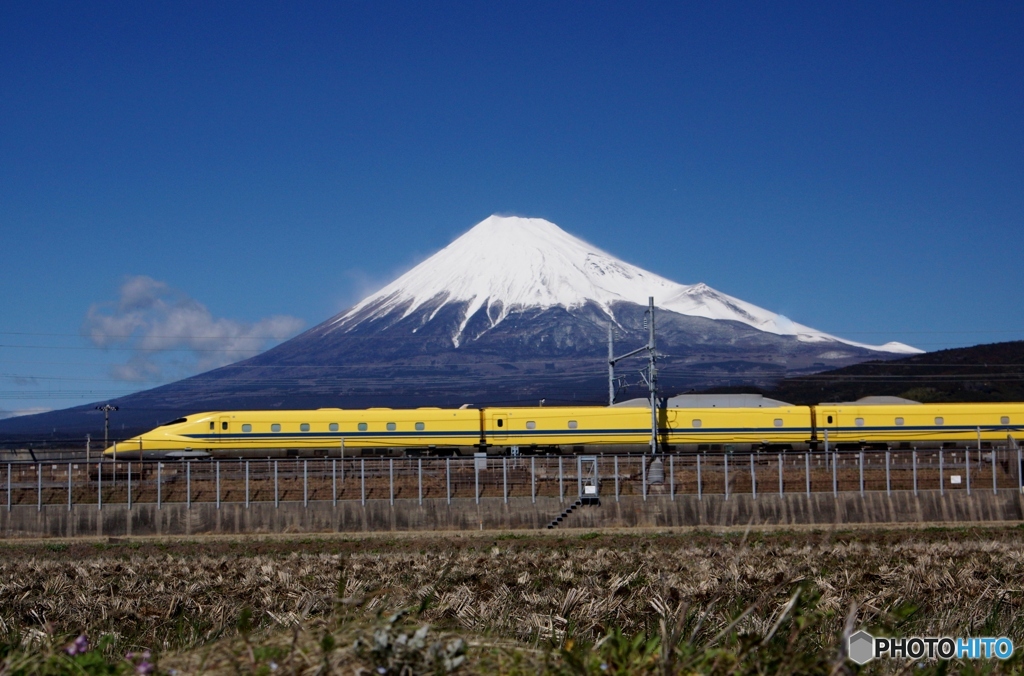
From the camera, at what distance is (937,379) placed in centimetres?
14975

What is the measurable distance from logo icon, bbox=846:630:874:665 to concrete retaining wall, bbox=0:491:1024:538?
108ft

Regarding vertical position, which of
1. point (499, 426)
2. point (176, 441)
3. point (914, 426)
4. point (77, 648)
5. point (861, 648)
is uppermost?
point (77, 648)

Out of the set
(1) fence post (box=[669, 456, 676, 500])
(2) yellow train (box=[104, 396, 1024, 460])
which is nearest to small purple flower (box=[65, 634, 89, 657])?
(1) fence post (box=[669, 456, 676, 500])

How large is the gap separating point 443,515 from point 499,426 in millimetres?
14679

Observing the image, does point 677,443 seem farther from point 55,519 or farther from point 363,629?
point 363,629

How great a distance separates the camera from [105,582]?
1369cm

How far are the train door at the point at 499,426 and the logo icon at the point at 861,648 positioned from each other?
47312 millimetres

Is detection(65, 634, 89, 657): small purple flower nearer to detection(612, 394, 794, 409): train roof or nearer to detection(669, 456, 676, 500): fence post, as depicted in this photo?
detection(669, 456, 676, 500): fence post

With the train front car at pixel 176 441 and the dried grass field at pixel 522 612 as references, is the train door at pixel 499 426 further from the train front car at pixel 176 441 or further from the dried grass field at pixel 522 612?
the dried grass field at pixel 522 612

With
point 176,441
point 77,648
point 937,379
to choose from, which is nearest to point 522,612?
point 77,648

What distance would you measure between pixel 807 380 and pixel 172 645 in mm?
168220

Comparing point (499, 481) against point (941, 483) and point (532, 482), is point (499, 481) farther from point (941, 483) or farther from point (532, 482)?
point (941, 483)

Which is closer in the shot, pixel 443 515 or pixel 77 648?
pixel 77 648

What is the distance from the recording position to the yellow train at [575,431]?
52.6 meters
